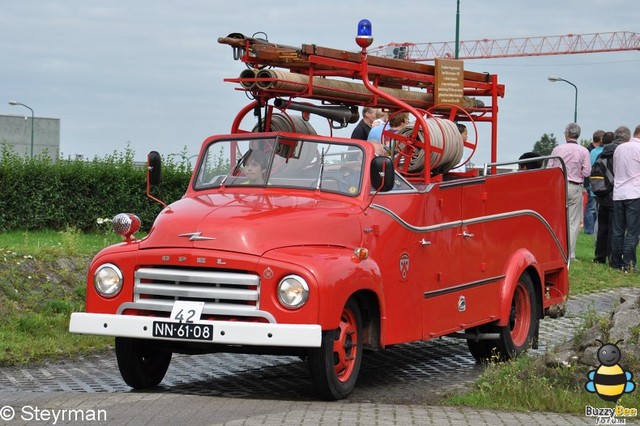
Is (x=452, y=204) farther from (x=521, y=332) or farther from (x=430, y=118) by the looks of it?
(x=521, y=332)

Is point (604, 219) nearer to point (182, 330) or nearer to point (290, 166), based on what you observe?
point (290, 166)

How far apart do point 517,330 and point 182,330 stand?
186 inches

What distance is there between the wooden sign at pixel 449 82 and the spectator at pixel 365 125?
1.15m

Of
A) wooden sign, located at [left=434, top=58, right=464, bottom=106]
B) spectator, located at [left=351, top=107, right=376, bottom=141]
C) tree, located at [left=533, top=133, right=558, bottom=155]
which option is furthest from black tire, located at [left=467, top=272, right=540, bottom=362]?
tree, located at [left=533, top=133, right=558, bottom=155]

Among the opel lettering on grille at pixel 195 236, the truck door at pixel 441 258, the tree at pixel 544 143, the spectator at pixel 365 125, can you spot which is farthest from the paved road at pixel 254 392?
the tree at pixel 544 143

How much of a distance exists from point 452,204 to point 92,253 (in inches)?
245

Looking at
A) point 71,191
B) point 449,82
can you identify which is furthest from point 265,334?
point 71,191

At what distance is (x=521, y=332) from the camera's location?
13.0 metres

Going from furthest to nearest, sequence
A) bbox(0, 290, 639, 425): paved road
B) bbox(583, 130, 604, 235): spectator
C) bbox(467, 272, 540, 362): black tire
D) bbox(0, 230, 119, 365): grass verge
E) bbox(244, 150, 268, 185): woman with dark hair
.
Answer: bbox(583, 130, 604, 235): spectator < bbox(0, 230, 119, 365): grass verge < bbox(467, 272, 540, 362): black tire < bbox(244, 150, 268, 185): woman with dark hair < bbox(0, 290, 639, 425): paved road

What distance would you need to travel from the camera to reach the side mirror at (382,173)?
10586mm

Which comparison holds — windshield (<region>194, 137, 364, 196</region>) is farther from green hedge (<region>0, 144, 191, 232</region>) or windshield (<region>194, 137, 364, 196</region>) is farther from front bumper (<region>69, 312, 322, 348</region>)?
green hedge (<region>0, 144, 191, 232</region>)

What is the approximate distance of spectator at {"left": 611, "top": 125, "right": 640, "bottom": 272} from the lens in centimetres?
2088

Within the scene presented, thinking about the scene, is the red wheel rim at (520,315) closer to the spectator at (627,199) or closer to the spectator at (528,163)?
the spectator at (528,163)

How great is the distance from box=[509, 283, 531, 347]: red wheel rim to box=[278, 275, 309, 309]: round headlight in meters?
4.18
